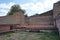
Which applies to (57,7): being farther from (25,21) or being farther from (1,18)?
(1,18)

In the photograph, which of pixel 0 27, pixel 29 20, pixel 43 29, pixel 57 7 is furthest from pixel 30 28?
pixel 29 20

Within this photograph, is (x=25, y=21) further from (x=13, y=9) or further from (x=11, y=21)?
(x=13, y=9)

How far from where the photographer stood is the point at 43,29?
11000 millimetres

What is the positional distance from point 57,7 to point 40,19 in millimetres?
3276

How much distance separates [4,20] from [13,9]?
55.7 feet

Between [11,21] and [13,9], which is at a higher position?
[13,9]

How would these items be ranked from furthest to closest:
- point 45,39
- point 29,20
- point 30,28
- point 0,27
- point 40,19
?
point 29,20
point 40,19
point 0,27
point 30,28
point 45,39

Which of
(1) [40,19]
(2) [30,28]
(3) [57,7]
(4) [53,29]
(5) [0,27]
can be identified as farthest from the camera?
(1) [40,19]

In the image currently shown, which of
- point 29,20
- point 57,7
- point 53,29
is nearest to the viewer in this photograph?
point 53,29

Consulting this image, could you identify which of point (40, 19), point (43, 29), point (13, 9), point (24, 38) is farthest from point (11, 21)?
point (13, 9)

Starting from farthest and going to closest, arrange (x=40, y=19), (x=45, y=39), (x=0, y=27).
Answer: (x=40, y=19), (x=0, y=27), (x=45, y=39)

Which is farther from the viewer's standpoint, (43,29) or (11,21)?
(11,21)

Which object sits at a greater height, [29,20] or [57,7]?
[57,7]

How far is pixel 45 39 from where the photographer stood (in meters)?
8.48
